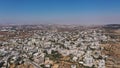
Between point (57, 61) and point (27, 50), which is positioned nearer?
point (57, 61)

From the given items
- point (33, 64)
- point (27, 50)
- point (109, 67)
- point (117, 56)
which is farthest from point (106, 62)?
point (27, 50)

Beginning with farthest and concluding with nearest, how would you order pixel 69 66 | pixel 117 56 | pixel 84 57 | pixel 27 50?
pixel 27 50
pixel 117 56
pixel 84 57
pixel 69 66

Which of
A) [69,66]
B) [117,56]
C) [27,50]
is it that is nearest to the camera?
[69,66]

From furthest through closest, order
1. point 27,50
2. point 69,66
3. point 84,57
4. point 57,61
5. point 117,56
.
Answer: point 27,50, point 117,56, point 84,57, point 57,61, point 69,66

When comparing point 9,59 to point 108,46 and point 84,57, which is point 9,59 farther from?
point 108,46

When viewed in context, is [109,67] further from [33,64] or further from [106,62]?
[33,64]

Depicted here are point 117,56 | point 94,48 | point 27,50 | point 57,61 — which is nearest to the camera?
point 57,61

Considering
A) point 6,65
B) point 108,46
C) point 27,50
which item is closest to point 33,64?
point 6,65

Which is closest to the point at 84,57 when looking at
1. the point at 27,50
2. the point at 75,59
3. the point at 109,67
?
the point at 75,59

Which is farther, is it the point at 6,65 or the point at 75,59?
the point at 75,59
